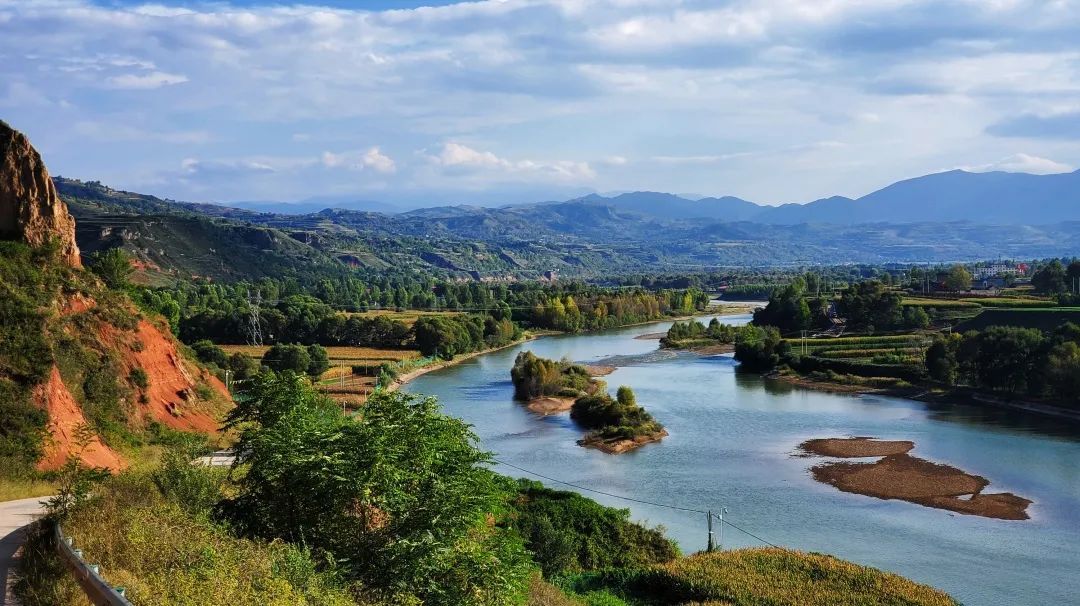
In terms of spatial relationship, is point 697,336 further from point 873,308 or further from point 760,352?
point 760,352

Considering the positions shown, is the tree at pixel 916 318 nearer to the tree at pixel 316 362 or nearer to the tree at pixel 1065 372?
the tree at pixel 1065 372

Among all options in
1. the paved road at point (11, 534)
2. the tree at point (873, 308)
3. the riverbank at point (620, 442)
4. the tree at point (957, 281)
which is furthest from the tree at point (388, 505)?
the tree at point (957, 281)

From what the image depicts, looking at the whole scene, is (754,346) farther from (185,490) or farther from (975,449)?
(185,490)

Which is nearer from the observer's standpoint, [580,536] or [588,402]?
[580,536]

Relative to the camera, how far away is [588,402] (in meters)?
41.9

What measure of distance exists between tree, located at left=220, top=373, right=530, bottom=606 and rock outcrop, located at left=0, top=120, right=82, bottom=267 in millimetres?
15333

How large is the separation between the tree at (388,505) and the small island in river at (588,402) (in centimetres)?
2455

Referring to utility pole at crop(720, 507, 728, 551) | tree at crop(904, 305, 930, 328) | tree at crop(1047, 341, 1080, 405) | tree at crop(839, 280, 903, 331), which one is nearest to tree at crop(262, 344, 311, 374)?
utility pole at crop(720, 507, 728, 551)

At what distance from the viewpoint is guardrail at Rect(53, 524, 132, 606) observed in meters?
5.60

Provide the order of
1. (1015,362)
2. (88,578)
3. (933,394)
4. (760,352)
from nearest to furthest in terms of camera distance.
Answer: (88,578)
(1015,362)
(933,394)
(760,352)

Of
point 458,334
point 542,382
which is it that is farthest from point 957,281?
point 542,382

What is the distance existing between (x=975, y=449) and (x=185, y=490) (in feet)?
106

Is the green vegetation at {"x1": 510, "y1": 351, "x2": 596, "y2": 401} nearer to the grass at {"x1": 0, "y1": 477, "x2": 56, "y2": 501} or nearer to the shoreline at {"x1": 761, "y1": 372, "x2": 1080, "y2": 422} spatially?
the shoreline at {"x1": 761, "y1": 372, "x2": 1080, "y2": 422}

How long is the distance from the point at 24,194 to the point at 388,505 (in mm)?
18611
